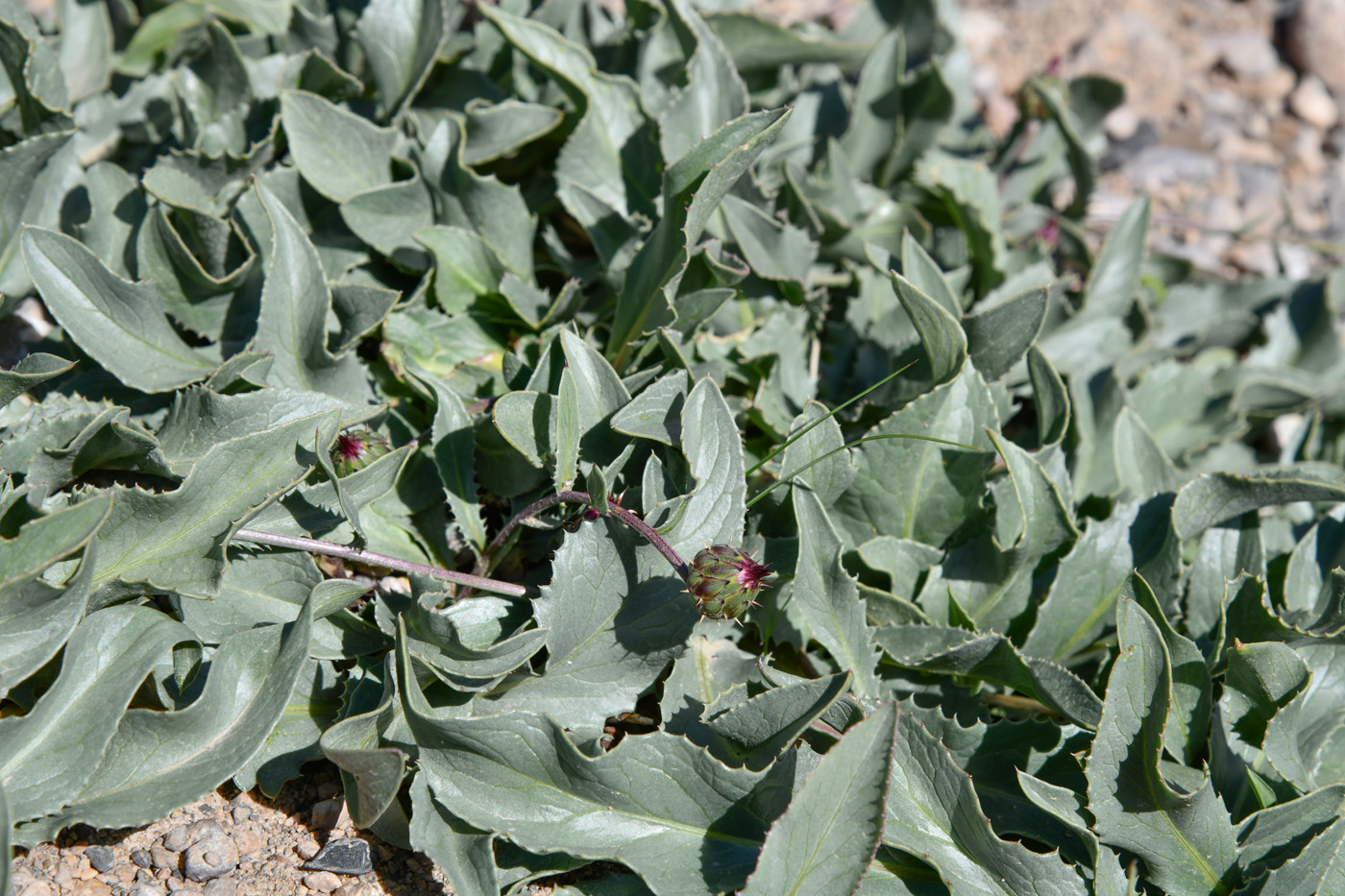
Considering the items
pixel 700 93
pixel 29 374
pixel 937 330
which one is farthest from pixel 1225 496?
pixel 29 374

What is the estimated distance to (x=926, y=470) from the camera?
2.78 meters

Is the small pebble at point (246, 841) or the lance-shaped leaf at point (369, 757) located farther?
the small pebble at point (246, 841)

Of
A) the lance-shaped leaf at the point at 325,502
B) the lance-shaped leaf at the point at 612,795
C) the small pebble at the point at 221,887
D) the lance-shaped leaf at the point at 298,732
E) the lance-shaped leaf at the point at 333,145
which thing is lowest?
the small pebble at the point at 221,887

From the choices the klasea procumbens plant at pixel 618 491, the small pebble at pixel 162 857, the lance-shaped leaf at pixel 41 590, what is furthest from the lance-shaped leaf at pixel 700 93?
the small pebble at pixel 162 857

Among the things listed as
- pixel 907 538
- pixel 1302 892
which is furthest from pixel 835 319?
pixel 1302 892

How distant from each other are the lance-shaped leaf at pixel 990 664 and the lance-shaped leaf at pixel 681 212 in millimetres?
1044

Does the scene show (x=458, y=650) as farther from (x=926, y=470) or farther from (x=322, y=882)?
(x=926, y=470)

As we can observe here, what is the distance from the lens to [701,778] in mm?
2158

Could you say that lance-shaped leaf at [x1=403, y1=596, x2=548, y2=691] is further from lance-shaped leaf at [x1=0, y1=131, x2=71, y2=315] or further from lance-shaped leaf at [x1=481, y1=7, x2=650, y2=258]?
lance-shaped leaf at [x1=0, y1=131, x2=71, y2=315]

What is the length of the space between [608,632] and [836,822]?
682 millimetres

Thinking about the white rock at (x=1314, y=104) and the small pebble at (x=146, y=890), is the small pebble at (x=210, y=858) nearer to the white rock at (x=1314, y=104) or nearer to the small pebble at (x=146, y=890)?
the small pebble at (x=146, y=890)

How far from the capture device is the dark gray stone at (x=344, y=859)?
2.20 metres

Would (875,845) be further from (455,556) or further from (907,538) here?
(455,556)

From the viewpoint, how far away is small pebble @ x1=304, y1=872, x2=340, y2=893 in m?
2.18
